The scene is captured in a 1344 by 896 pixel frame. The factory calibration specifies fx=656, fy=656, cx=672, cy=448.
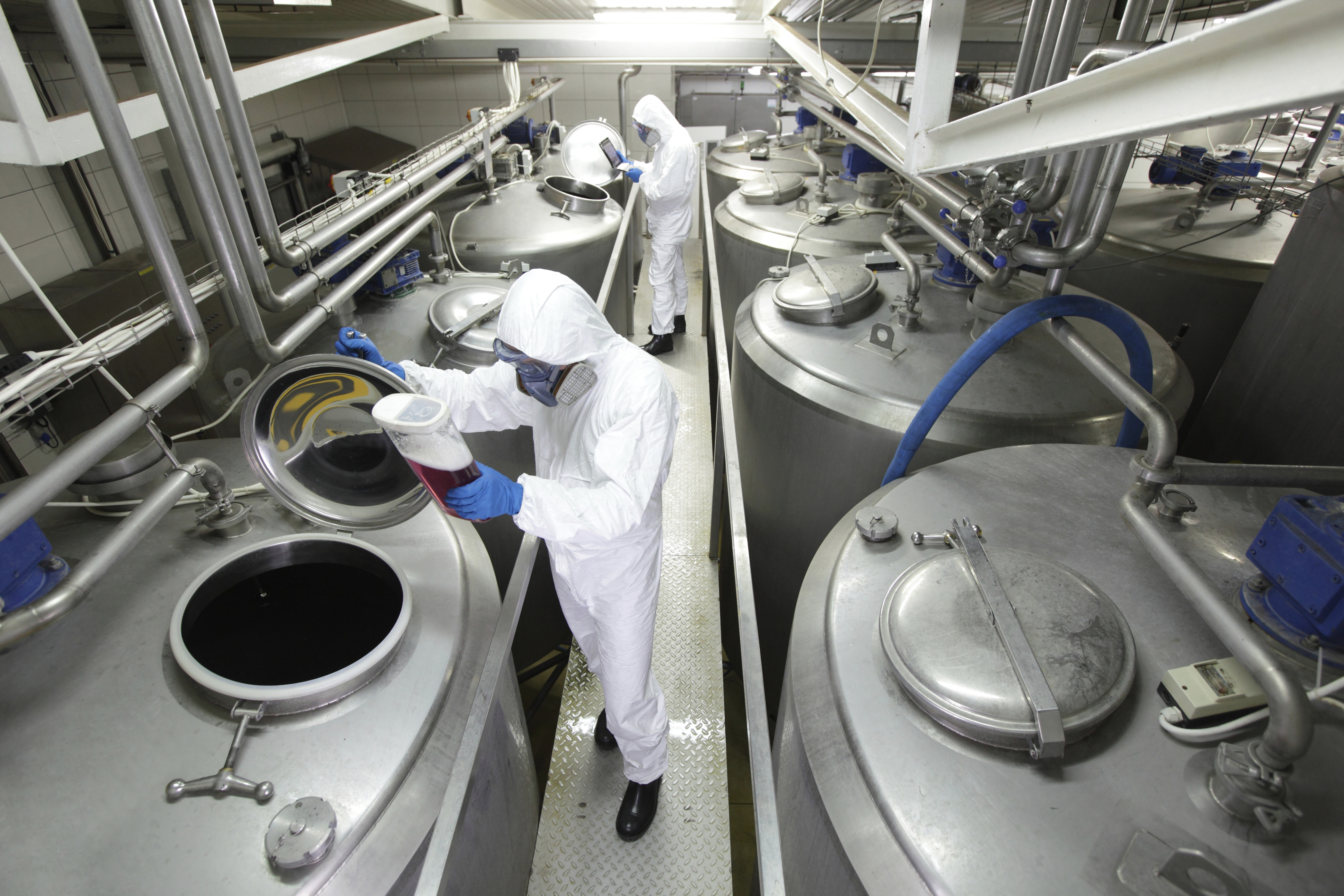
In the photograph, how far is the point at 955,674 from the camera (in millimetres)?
1100

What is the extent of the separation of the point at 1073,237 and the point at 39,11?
4.17 metres

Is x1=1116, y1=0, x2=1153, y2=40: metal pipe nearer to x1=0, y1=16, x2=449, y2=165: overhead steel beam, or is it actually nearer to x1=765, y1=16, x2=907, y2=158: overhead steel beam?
x1=765, y1=16, x2=907, y2=158: overhead steel beam

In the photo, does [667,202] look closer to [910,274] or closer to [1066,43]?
[910,274]

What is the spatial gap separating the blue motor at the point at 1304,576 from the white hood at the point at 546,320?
1.40 meters

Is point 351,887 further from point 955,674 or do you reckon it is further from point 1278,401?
point 1278,401

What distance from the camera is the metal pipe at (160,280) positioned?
3.36 ft

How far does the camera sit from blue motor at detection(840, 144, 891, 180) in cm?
387

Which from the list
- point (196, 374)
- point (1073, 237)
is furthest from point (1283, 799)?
point (196, 374)

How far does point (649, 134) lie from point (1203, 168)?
121 inches

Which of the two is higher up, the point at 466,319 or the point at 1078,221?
the point at 1078,221

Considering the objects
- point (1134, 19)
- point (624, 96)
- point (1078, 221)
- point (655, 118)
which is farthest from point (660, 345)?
point (624, 96)

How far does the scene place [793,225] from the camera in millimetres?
3572

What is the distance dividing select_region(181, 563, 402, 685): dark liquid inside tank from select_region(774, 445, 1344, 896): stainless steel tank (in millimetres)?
958

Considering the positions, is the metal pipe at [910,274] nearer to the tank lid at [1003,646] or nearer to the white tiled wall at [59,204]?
the tank lid at [1003,646]
